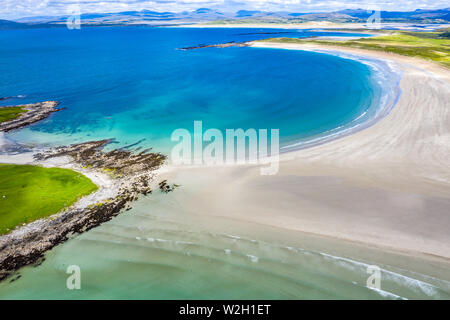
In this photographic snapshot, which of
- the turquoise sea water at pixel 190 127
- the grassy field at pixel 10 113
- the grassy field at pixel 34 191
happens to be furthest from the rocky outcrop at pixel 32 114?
the grassy field at pixel 34 191

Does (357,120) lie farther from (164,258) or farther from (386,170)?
(164,258)

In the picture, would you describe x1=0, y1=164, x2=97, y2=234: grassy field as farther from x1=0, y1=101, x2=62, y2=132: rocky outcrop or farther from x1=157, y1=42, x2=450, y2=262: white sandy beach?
x1=0, y1=101, x2=62, y2=132: rocky outcrop

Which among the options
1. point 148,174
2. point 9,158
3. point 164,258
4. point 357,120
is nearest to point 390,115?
point 357,120

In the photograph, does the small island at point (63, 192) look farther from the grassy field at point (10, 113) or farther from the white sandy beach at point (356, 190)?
the grassy field at point (10, 113)

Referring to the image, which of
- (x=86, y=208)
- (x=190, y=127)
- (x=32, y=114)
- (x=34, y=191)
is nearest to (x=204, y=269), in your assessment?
(x=86, y=208)

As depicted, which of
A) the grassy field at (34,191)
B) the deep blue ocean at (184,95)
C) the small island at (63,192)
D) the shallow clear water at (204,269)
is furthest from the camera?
the deep blue ocean at (184,95)

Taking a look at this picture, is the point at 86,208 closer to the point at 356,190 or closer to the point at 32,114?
the point at 356,190

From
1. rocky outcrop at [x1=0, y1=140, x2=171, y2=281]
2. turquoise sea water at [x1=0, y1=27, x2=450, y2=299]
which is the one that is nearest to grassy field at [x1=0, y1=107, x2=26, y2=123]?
turquoise sea water at [x1=0, y1=27, x2=450, y2=299]
